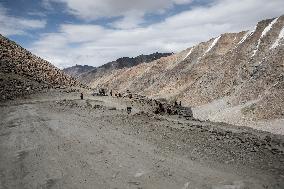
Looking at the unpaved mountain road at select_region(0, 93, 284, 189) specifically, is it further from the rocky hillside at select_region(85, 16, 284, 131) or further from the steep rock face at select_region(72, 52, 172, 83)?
the steep rock face at select_region(72, 52, 172, 83)

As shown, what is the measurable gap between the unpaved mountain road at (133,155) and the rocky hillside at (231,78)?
16.1 metres

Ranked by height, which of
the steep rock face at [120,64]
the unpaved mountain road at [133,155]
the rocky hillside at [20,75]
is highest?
the steep rock face at [120,64]

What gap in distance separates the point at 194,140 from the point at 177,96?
131ft

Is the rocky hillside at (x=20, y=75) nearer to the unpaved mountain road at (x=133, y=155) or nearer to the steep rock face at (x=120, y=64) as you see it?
the unpaved mountain road at (x=133, y=155)

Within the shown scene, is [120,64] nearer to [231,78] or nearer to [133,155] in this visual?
[231,78]

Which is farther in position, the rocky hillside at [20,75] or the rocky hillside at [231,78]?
the rocky hillside at [231,78]

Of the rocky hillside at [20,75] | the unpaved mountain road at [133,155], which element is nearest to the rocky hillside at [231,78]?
the rocky hillside at [20,75]

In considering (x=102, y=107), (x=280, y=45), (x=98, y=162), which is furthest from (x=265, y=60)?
(x=98, y=162)

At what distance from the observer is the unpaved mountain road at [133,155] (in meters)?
9.24

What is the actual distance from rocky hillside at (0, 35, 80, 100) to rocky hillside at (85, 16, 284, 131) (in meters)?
15.9

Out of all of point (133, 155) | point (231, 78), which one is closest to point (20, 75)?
point (133, 155)

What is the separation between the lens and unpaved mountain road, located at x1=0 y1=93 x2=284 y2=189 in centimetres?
924

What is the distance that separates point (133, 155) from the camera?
1159 cm

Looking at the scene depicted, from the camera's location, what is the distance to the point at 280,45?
44281 mm
